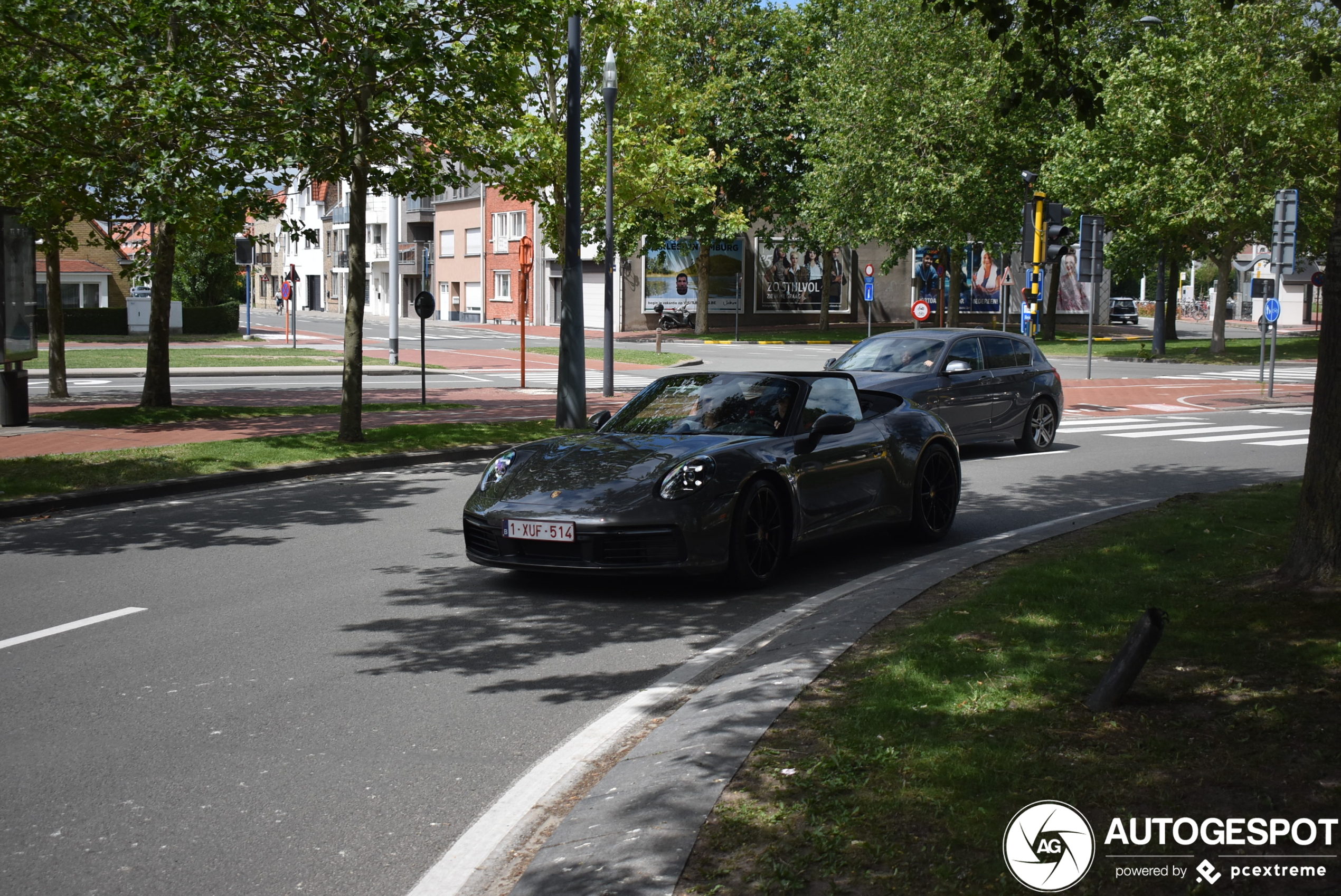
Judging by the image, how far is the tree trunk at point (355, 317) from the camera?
1521 cm

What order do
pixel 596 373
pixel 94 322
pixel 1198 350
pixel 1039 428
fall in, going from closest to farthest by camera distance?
1. pixel 1039 428
2. pixel 596 373
3. pixel 1198 350
4. pixel 94 322

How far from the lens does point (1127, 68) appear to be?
4091 centimetres

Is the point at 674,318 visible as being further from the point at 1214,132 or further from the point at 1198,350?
the point at 1214,132

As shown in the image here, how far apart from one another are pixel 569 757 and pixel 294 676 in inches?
66.9

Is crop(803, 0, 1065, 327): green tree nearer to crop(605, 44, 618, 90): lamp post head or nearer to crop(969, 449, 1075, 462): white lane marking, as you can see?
crop(605, 44, 618, 90): lamp post head

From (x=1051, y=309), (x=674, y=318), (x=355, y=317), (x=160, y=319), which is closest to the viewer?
(x=355, y=317)

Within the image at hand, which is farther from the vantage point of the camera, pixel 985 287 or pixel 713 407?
pixel 985 287

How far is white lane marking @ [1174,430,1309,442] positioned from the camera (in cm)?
1692

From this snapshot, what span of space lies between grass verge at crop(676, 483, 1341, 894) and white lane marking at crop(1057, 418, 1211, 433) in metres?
11.8

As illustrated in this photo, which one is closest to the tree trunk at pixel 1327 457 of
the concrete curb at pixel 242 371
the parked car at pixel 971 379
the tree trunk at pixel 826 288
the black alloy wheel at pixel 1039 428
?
the parked car at pixel 971 379

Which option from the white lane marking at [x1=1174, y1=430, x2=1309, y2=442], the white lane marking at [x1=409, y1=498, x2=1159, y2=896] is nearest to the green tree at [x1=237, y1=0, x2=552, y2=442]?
the white lane marking at [x1=409, y1=498, x2=1159, y2=896]

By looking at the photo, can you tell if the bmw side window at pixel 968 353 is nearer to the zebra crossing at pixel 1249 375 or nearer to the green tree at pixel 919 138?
the zebra crossing at pixel 1249 375

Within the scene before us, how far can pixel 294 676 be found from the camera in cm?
598

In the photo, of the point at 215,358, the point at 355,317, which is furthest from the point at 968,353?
the point at 215,358
